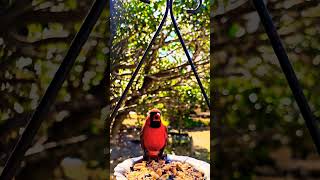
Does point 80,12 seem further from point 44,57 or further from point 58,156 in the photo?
point 58,156

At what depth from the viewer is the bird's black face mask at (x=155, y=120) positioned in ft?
4.19

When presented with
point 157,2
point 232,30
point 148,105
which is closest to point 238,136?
point 232,30

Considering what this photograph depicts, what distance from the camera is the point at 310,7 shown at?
24.2 inches

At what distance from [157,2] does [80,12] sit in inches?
77.9

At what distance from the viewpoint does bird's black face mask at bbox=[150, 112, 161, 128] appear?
1277 millimetres

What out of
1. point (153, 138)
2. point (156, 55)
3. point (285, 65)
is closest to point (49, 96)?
→ point (285, 65)

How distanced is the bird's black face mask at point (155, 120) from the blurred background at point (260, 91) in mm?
607

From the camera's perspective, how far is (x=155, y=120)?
50.8 inches

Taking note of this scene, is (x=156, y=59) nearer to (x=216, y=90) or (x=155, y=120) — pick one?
(x=155, y=120)

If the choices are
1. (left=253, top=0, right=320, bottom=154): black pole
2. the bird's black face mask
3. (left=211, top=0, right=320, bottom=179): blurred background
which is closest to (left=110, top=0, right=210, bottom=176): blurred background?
the bird's black face mask

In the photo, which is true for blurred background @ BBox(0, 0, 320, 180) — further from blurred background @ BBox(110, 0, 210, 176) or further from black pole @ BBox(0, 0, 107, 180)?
blurred background @ BBox(110, 0, 210, 176)

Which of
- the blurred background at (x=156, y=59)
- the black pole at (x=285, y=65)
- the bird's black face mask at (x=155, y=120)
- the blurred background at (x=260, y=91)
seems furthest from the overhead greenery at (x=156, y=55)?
the black pole at (x=285, y=65)

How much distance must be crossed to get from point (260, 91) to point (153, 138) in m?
0.67

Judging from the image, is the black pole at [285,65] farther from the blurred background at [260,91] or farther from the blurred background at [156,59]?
the blurred background at [156,59]
